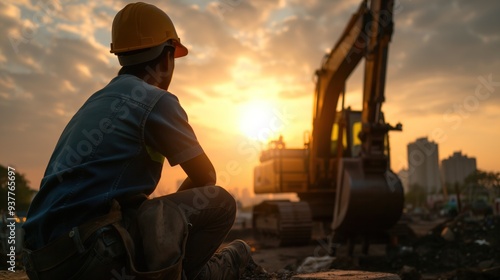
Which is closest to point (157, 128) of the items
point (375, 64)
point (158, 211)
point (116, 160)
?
point (116, 160)

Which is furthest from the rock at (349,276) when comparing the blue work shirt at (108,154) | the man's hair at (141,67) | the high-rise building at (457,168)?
the high-rise building at (457,168)

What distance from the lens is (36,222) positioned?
2.38m

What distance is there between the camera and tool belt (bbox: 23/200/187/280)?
2303 mm

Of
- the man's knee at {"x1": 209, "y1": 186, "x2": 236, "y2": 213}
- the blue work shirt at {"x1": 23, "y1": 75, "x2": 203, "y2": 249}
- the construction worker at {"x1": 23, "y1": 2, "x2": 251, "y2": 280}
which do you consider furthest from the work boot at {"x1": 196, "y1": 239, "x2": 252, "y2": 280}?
the blue work shirt at {"x1": 23, "y1": 75, "x2": 203, "y2": 249}

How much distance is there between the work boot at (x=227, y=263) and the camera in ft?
10.0

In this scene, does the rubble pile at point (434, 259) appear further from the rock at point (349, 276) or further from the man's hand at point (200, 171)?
the man's hand at point (200, 171)

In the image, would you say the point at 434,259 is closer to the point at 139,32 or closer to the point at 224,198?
the point at 224,198

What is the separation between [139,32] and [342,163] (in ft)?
20.8

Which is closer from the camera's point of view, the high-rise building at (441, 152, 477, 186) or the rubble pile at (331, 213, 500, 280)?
the rubble pile at (331, 213, 500, 280)

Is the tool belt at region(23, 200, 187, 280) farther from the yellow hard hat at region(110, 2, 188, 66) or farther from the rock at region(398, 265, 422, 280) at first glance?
the rock at region(398, 265, 422, 280)

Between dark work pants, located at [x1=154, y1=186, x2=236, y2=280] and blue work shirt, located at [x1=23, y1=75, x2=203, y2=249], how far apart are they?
23 cm

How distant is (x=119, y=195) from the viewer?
2.43 metres

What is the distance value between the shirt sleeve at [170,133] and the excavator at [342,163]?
5995 millimetres

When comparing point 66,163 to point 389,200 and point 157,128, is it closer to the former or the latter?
point 157,128
